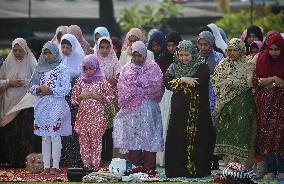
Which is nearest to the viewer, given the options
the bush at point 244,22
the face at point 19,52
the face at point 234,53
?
the face at point 234,53

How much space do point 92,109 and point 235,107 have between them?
2.00 meters

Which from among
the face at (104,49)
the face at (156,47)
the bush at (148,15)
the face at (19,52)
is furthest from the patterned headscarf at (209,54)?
the bush at (148,15)

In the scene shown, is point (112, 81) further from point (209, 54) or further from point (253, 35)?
point (253, 35)

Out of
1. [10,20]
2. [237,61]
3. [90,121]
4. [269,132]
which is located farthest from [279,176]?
[10,20]

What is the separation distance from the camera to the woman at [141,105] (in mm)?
15344

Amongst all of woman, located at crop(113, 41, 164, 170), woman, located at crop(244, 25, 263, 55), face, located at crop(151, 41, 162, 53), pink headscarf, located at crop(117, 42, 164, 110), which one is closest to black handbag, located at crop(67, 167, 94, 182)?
woman, located at crop(113, 41, 164, 170)

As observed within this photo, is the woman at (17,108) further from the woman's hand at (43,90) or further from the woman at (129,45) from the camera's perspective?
the woman at (129,45)

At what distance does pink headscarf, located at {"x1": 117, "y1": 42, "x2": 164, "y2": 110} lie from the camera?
50.3 feet

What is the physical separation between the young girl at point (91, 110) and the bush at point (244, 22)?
41.6ft

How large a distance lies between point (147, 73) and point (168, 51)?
112 centimetres

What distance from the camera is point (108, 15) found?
28.8 m

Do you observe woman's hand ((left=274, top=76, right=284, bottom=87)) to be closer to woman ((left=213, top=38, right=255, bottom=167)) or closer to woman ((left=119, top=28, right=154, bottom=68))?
woman ((left=213, top=38, right=255, bottom=167))

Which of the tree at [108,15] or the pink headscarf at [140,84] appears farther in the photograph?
the tree at [108,15]

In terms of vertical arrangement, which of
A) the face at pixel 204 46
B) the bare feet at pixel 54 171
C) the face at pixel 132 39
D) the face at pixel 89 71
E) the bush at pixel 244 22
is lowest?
the bare feet at pixel 54 171
